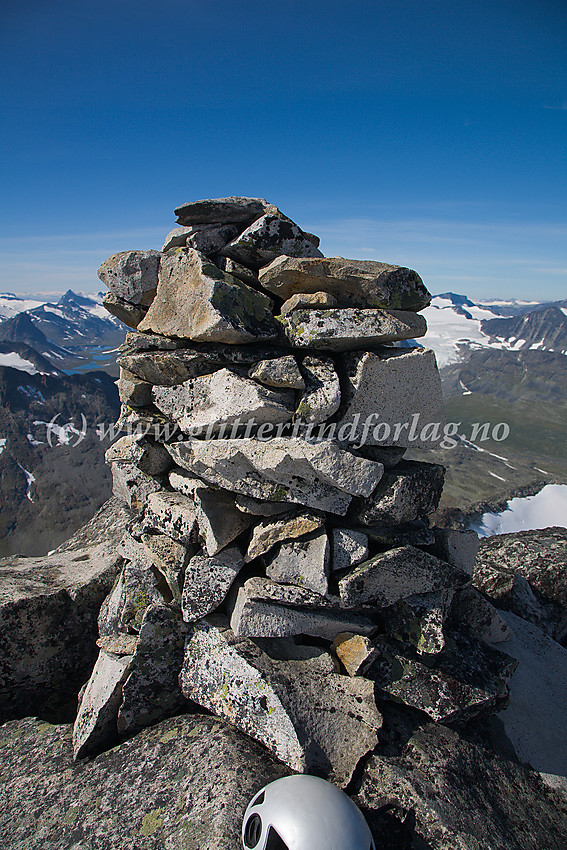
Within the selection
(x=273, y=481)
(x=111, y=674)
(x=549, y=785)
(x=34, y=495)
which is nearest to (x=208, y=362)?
(x=273, y=481)

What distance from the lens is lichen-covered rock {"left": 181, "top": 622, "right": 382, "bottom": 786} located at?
302 inches

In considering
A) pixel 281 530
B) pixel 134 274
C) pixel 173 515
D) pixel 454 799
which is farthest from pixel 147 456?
pixel 454 799

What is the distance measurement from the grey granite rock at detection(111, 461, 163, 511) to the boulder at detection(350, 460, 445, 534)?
4773 millimetres

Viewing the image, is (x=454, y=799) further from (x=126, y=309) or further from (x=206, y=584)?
(x=126, y=309)

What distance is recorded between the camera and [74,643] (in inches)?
429

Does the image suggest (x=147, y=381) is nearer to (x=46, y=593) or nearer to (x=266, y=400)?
(x=266, y=400)

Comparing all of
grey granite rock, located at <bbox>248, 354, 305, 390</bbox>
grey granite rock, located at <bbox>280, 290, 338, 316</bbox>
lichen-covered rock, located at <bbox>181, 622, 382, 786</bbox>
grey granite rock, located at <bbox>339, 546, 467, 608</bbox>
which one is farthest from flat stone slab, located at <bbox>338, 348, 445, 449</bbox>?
lichen-covered rock, located at <bbox>181, 622, 382, 786</bbox>

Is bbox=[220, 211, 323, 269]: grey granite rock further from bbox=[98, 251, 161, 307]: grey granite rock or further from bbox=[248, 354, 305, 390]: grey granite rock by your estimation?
bbox=[248, 354, 305, 390]: grey granite rock

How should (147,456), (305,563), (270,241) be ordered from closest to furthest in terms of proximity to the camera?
(305,563), (270,241), (147,456)

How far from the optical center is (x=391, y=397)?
8992 mm

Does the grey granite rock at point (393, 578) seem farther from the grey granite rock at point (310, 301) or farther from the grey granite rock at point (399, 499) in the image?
the grey granite rock at point (310, 301)

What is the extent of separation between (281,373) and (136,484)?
4735 millimetres

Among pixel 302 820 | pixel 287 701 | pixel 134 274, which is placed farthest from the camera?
pixel 134 274

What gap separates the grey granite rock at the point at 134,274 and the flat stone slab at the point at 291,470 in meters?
3.97
